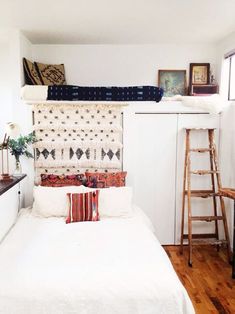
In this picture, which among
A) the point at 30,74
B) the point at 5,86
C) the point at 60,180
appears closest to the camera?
the point at 60,180

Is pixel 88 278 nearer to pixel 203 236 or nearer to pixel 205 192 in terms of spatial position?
pixel 205 192

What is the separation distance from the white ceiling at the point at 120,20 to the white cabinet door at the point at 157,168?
100 cm

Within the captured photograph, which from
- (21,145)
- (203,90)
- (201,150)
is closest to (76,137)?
(21,145)

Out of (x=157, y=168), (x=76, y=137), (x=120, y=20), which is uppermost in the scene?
(x=120, y=20)

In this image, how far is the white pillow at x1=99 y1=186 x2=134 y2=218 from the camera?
3.26 m

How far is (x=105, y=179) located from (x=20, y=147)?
1007 millimetres

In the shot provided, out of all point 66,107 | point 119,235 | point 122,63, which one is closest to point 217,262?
point 119,235

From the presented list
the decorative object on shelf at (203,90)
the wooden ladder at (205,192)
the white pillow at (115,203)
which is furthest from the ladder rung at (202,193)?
the decorative object on shelf at (203,90)

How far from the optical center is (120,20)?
10.5ft

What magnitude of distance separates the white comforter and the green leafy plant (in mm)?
1149

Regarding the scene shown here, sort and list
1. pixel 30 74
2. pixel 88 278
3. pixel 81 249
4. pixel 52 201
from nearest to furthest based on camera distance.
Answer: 1. pixel 88 278
2. pixel 81 249
3. pixel 52 201
4. pixel 30 74

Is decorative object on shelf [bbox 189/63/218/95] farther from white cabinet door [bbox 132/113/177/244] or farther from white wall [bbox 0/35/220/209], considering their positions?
white cabinet door [bbox 132/113/177/244]

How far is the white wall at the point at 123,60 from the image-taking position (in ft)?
14.0

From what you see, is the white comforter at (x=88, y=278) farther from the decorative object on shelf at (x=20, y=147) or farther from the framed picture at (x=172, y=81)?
the framed picture at (x=172, y=81)
